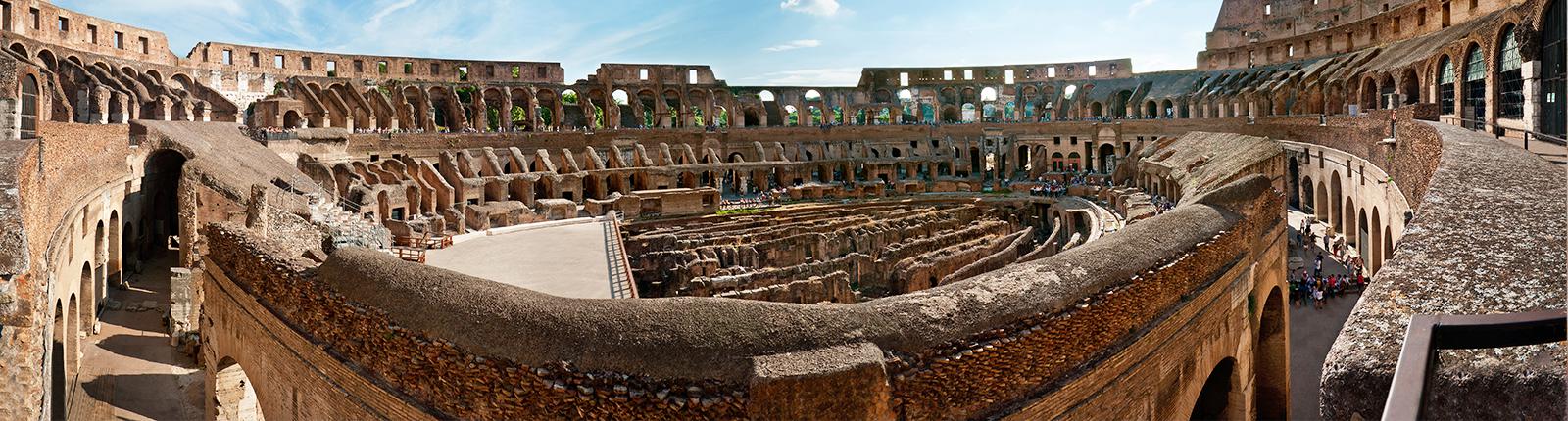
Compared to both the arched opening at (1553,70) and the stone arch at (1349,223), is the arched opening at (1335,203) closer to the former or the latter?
the stone arch at (1349,223)

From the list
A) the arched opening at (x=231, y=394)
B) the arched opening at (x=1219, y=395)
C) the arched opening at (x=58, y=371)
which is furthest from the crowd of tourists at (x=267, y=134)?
the arched opening at (x=1219, y=395)

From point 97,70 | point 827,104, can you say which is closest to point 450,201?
point 97,70

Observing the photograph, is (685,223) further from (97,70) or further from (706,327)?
(706,327)

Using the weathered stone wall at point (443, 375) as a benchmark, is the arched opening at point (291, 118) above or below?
above

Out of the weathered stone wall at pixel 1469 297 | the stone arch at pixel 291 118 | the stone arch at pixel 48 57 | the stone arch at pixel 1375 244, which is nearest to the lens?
the weathered stone wall at pixel 1469 297

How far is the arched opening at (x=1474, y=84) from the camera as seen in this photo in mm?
23844

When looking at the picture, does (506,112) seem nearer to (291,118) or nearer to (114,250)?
(291,118)

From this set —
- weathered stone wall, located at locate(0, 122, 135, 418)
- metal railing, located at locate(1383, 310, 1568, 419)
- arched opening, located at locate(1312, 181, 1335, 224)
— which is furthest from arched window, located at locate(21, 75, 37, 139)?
arched opening, located at locate(1312, 181, 1335, 224)

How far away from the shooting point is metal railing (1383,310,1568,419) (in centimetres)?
268

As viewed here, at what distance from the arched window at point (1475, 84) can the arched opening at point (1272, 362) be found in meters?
12.7

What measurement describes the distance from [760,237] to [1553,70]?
65.4 feet

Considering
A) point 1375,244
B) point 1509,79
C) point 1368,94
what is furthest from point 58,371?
point 1368,94

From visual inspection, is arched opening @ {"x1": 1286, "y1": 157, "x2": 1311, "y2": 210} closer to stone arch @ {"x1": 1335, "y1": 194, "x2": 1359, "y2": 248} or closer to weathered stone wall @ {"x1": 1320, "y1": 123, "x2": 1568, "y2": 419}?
stone arch @ {"x1": 1335, "y1": 194, "x2": 1359, "y2": 248}

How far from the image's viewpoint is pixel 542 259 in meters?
24.0
